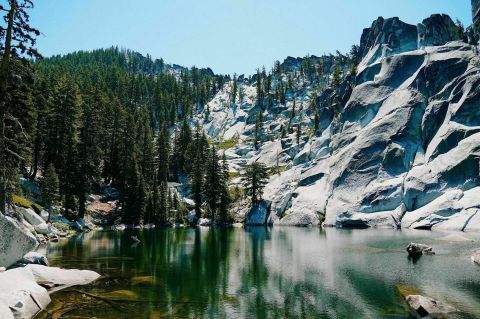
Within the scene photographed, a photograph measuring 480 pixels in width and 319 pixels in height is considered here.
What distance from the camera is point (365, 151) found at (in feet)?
368

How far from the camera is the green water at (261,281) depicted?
2609 centimetres

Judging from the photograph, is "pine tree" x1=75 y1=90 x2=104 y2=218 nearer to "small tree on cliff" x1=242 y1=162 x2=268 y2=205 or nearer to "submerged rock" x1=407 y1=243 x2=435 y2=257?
"small tree on cliff" x1=242 y1=162 x2=268 y2=205

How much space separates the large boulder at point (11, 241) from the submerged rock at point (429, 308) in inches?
1090

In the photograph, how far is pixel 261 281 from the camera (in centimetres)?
3588

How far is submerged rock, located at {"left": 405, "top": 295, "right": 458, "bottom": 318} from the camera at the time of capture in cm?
2481

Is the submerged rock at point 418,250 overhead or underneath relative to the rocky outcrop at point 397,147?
underneath

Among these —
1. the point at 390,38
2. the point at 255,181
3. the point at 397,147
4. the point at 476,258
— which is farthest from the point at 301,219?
the point at 390,38

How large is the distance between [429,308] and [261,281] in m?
14.7

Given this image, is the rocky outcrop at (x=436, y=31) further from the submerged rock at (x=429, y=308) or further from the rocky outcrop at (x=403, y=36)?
the submerged rock at (x=429, y=308)

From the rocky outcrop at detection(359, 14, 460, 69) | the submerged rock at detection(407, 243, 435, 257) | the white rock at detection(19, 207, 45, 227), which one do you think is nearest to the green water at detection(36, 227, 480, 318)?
the submerged rock at detection(407, 243, 435, 257)

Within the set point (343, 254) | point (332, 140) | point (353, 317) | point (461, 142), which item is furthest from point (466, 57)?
point (353, 317)

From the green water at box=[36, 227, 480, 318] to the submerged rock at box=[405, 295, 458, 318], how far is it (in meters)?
0.73

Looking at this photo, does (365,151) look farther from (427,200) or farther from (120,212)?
(120,212)

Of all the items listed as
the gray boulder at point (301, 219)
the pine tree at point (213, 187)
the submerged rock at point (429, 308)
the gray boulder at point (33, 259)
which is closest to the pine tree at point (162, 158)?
the pine tree at point (213, 187)
